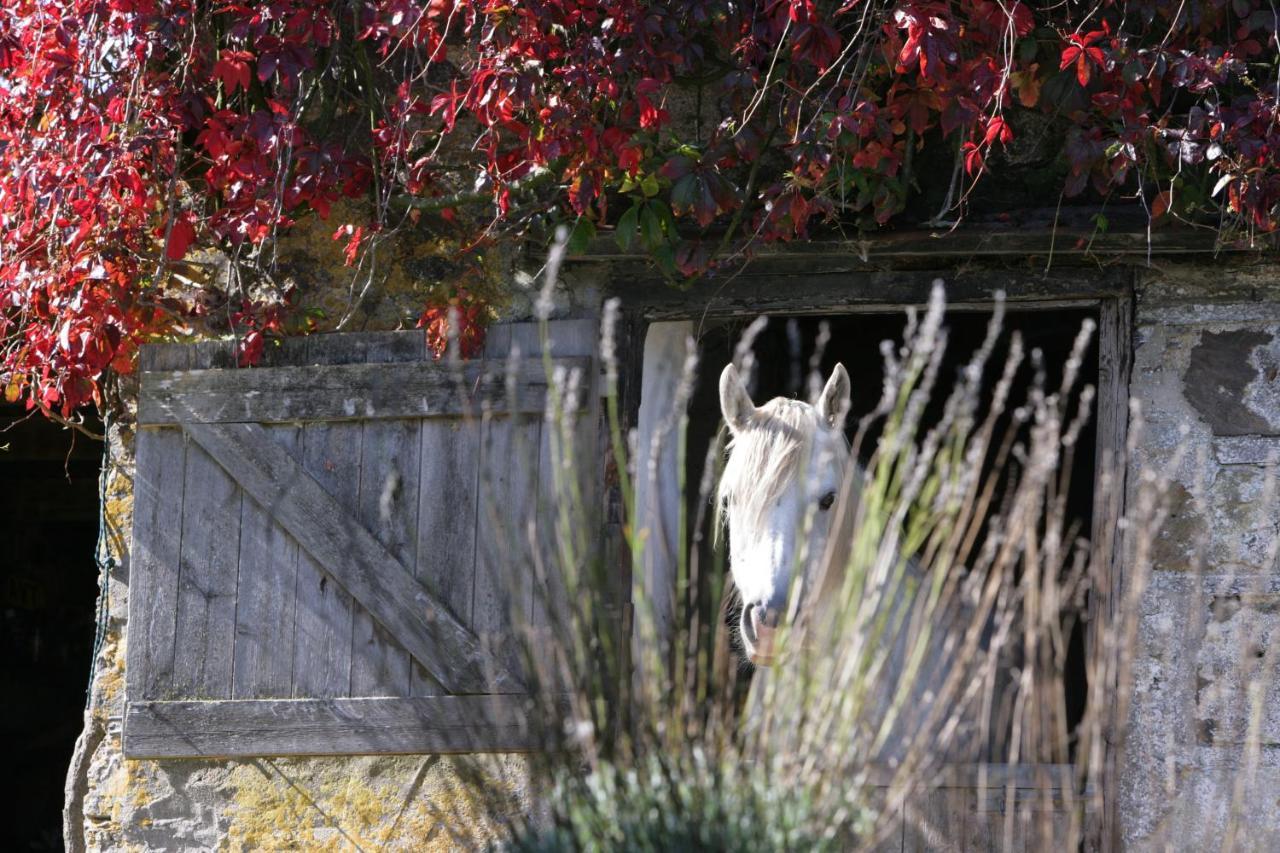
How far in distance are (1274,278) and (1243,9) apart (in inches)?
25.8

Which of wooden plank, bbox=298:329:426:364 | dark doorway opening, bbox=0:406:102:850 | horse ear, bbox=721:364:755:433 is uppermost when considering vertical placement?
wooden plank, bbox=298:329:426:364

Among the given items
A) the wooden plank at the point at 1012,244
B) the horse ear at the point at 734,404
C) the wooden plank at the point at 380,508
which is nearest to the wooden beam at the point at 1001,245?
the wooden plank at the point at 1012,244

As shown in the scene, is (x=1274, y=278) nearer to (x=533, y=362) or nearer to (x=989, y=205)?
(x=989, y=205)

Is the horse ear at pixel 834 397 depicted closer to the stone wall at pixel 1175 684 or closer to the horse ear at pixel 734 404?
the horse ear at pixel 734 404

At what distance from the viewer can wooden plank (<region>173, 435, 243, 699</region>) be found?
12.5 feet

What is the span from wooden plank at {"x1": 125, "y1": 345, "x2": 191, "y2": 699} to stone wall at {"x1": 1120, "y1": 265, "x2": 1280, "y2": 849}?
2441mm

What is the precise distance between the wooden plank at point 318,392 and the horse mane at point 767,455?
518 millimetres

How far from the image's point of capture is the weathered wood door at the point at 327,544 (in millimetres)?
3725

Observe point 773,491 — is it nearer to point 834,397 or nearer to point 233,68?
point 834,397

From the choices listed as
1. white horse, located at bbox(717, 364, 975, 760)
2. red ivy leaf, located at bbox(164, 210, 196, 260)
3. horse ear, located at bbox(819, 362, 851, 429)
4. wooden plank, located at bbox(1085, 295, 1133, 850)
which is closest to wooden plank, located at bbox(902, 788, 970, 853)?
white horse, located at bbox(717, 364, 975, 760)

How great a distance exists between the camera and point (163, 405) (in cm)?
386

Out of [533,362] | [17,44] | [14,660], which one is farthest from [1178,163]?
[14,660]

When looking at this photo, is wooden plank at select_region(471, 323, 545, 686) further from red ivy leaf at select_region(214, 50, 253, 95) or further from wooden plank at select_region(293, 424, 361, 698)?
red ivy leaf at select_region(214, 50, 253, 95)

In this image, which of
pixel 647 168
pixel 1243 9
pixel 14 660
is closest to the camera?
pixel 1243 9
